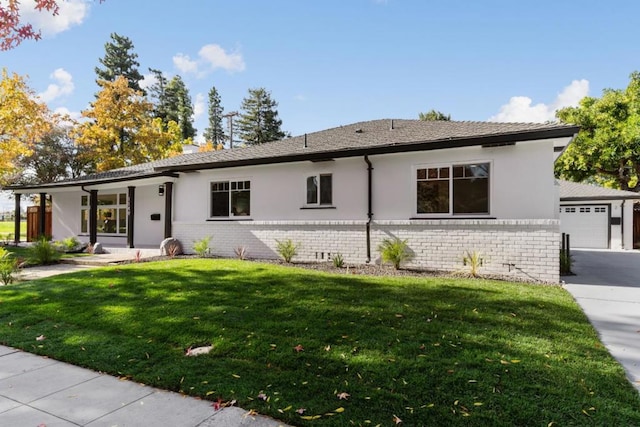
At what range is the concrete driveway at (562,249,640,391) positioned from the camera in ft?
13.7

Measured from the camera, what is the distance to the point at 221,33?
41.6 feet

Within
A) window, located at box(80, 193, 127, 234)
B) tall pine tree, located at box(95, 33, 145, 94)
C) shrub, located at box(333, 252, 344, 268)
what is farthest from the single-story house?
tall pine tree, located at box(95, 33, 145, 94)

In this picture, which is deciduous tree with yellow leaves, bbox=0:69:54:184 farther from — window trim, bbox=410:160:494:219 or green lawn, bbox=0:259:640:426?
window trim, bbox=410:160:494:219

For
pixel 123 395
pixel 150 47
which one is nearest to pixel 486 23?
pixel 150 47

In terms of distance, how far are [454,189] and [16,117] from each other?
18.4 metres

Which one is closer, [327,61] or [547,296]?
[547,296]

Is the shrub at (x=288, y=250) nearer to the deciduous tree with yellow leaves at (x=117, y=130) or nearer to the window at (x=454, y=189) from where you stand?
the window at (x=454, y=189)

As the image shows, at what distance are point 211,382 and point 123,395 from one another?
745 mm

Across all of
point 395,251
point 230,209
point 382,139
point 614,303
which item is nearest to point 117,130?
point 230,209

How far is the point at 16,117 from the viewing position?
52.5 ft

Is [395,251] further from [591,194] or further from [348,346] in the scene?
[591,194]

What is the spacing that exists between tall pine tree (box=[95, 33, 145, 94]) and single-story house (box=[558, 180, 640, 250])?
125 ft

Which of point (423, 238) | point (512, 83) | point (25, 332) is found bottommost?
point (25, 332)

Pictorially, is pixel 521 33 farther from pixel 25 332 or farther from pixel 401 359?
pixel 25 332
